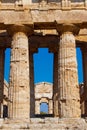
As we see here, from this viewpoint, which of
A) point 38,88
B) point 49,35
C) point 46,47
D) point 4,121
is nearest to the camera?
point 4,121

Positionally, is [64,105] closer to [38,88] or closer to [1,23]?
[1,23]

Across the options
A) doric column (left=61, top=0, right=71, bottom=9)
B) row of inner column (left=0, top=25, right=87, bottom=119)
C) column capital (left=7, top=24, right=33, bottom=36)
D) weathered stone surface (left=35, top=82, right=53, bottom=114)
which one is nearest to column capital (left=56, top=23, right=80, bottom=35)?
row of inner column (left=0, top=25, right=87, bottom=119)

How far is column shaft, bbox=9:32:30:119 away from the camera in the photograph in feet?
84.7

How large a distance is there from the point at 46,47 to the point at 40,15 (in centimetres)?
663

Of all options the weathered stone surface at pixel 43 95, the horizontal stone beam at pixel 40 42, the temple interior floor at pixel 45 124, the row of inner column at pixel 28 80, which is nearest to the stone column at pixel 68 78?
the row of inner column at pixel 28 80

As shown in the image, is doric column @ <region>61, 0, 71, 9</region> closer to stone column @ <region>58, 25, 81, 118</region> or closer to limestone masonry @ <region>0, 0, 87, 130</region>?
limestone masonry @ <region>0, 0, 87, 130</region>

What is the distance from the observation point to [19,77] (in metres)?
26.5

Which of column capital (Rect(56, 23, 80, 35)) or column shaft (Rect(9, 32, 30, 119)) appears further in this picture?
column capital (Rect(56, 23, 80, 35))

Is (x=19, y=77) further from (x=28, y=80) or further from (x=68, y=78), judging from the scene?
(x=68, y=78)

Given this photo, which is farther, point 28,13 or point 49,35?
point 49,35

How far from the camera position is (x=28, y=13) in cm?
2783

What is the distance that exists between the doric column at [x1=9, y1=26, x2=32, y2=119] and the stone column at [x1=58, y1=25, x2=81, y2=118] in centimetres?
241

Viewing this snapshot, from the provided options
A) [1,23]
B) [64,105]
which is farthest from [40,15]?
[64,105]

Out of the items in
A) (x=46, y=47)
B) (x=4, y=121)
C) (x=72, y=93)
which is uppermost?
(x=46, y=47)
